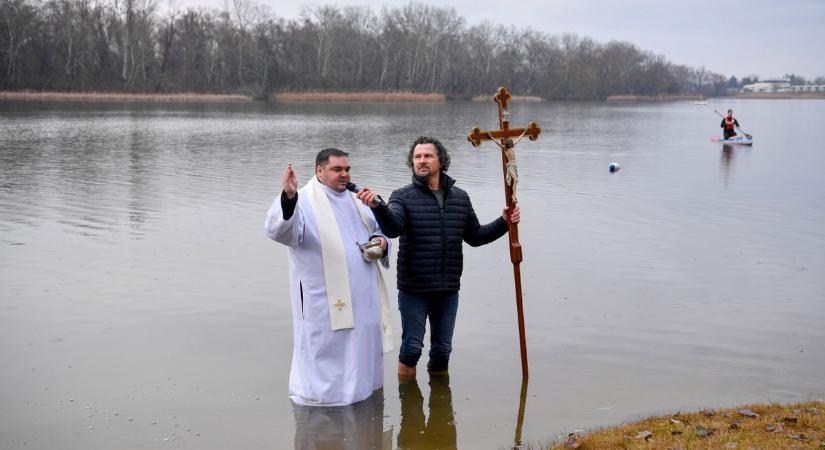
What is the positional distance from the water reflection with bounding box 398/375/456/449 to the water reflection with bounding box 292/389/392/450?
17cm

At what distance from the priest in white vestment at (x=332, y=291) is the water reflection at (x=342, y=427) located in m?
0.12

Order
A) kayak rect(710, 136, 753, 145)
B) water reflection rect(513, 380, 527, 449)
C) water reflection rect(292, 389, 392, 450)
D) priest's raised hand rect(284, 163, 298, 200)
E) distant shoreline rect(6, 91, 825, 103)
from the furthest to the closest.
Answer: distant shoreline rect(6, 91, 825, 103)
kayak rect(710, 136, 753, 145)
water reflection rect(513, 380, 527, 449)
water reflection rect(292, 389, 392, 450)
priest's raised hand rect(284, 163, 298, 200)

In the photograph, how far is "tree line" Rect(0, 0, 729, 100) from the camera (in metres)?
91.9

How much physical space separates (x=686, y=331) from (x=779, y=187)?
1463 cm

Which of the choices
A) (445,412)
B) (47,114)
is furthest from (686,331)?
(47,114)

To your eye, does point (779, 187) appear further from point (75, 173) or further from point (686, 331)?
point (75, 173)

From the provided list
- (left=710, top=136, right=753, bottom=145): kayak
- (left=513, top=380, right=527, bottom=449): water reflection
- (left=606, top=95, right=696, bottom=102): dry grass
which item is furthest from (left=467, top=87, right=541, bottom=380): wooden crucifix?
(left=606, top=95, right=696, bottom=102): dry grass

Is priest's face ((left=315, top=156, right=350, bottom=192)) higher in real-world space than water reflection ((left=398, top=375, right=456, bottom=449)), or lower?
higher

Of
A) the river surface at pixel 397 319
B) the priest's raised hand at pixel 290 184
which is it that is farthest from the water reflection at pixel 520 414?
the priest's raised hand at pixel 290 184

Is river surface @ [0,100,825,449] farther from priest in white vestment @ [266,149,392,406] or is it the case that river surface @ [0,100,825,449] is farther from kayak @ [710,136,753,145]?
kayak @ [710,136,753,145]

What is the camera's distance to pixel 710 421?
20.3 ft

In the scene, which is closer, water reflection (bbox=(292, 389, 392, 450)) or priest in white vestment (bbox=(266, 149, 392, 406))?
water reflection (bbox=(292, 389, 392, 450))

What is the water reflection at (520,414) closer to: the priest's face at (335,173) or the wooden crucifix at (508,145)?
the wooden crucifix at (508,145)

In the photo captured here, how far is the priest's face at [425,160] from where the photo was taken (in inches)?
262
